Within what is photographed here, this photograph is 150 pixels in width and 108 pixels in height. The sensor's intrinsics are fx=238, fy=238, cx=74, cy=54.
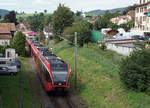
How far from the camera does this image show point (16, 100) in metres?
23.6

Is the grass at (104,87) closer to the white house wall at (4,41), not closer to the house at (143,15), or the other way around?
the house at (143,15)

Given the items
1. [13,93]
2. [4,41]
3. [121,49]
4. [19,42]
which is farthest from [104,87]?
[4,41]

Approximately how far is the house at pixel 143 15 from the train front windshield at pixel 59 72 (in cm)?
3912

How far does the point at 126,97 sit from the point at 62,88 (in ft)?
21.7

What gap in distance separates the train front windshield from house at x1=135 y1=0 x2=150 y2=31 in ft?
128

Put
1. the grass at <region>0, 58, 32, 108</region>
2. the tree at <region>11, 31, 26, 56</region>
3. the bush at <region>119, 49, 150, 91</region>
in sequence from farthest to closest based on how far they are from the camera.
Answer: the tree at <region>11, 31, 26, 56</region> → the grass at <region>0, 58, 32, 108</region> → the bush at <region>119, 49, 150, 91</region>

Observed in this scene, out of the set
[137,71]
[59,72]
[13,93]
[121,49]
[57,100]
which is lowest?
[57,100]

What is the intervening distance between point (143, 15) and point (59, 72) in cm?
4472

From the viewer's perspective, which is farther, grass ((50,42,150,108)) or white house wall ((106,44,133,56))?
white house wall ((106,44,133,56))

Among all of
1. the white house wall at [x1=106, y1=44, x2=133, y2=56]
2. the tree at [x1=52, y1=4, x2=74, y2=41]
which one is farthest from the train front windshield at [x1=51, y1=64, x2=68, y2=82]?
the tree at [x1=52, y1=4, x2=74, y2=41]

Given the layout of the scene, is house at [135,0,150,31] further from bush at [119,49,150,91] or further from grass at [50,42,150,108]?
bush at [119,49,150,91]

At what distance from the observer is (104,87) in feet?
86.2

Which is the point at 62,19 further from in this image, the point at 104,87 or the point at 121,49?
the point at 104,87

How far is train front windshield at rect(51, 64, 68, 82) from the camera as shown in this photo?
2391 centimetres
